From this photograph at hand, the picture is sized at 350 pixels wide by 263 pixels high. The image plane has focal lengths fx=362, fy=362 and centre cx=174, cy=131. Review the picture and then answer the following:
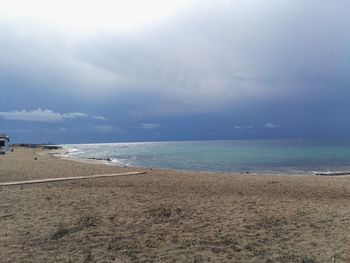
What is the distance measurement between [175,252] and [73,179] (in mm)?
14563

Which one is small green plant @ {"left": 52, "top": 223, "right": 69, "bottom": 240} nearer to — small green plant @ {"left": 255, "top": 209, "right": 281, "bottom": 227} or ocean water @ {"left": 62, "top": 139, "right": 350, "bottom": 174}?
small green plant @ {"left": 255, "top": 209, "right": 281, "bottom": 227}

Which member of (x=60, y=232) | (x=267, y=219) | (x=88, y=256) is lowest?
(x=88, y=256)

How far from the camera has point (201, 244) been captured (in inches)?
320

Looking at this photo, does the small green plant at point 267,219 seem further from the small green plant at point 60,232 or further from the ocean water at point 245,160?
the ocean water at point 245,160

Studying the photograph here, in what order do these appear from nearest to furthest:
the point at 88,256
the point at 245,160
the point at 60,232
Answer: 1. the point at 88,256
2. the point at 60,232
3. the point at 245,160

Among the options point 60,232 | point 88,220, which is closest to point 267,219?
point 88,220

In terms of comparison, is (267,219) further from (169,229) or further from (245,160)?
(245,160)

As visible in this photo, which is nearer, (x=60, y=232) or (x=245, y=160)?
(x=60, y=232)

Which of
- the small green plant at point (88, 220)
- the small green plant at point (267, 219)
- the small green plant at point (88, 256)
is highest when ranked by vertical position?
the small green plant at point (267, 219)

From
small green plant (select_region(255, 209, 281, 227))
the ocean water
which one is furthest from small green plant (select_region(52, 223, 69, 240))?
the ocean water

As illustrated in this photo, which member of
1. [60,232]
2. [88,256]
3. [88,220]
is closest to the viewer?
[88,256]

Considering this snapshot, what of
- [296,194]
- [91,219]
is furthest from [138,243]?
[296,194]

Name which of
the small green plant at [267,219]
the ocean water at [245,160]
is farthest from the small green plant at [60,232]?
the ocean water at [245,160]

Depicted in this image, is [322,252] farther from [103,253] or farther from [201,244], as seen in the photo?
[103,253]
